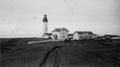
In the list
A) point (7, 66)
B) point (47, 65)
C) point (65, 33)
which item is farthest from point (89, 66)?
point (65, 33)

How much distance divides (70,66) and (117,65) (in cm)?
498

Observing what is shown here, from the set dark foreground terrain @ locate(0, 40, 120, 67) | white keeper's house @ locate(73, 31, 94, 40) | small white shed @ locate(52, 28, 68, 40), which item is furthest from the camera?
white keeper's house @ locate(73, 31, 94, 40)

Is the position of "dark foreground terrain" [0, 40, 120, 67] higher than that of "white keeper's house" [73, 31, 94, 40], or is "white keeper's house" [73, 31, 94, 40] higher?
"white keeper's house" [73, 31, 94, 40]

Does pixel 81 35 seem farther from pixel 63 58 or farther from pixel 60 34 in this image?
pixel 63 58

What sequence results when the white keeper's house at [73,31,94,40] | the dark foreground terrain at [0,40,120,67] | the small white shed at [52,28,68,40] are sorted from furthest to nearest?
the white keeper's house at [73,31,94,40] < the small white shed at [52,28,68,40] < the dark foreground terrain at [0,40,120,67]

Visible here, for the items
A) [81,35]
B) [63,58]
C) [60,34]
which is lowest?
[63,58]

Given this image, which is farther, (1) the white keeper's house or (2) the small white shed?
(1) the white keeper's house

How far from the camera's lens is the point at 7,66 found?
543 inches

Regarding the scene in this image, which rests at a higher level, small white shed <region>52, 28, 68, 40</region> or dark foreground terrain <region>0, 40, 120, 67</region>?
small white shed <region>52, 28, 68, 40</region>

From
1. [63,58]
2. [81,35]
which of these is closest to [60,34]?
[81,35]

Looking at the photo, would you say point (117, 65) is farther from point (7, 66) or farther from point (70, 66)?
point (7, 66)

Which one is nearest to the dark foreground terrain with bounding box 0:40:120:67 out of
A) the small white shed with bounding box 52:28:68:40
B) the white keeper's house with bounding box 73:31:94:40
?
the small white shed with bounding box 52:28:68:40

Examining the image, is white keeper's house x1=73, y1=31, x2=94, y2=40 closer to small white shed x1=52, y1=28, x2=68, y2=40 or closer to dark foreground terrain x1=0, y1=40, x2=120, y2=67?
small white shed x1=52, y1=28, x2=68, y2=40

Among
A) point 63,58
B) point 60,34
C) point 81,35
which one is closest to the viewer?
point 63,58
